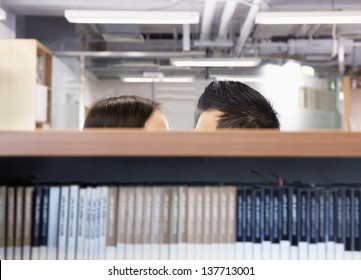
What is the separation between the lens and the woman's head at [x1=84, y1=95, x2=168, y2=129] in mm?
1799

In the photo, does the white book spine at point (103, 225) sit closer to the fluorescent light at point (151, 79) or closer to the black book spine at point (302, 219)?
the black book spine at point (302, 219)

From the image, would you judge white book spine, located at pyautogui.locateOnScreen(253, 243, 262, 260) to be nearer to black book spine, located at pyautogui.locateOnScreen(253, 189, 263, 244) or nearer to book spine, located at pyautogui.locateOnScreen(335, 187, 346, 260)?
black book spine, located at pyautogui.locateOnScreen(253, 189, 263, 244)

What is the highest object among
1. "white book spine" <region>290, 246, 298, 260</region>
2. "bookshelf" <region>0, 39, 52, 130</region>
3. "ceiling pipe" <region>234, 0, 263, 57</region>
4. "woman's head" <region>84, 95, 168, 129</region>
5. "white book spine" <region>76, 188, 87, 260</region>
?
"ceiling pipe" <region>234, 0, 263, 57</region>

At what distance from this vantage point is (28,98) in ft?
20.1

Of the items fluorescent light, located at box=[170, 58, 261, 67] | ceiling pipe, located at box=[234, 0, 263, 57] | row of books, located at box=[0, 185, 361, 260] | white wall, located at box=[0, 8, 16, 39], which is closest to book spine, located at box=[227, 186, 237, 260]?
row of books, located at box=[0, 185, 361, 260]

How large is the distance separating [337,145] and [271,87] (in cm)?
593

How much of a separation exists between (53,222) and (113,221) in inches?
4.5

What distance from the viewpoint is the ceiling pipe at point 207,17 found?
6.17m

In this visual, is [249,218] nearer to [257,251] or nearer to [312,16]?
[257,251]

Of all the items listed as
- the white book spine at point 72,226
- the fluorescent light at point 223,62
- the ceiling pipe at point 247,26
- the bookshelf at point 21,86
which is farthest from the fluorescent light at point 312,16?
the white book spine at point 72,226

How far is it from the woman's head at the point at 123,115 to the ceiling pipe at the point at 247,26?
4.27 m

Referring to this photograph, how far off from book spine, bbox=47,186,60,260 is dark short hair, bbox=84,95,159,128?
0.77m

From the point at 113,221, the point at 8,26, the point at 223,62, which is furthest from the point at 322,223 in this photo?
the point at 8,26
